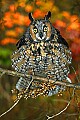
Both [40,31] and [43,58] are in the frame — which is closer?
[40,31]

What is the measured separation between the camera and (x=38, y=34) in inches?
182

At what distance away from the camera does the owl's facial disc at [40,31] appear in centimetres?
461

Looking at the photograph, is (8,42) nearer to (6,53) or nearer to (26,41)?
(6,53)

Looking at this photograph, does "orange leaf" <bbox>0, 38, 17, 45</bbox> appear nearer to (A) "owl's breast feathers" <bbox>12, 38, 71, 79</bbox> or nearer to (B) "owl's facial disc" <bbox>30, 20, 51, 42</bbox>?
(A) "owl's breast feathers" <bbox>12, 38, 71, 79</bbox>

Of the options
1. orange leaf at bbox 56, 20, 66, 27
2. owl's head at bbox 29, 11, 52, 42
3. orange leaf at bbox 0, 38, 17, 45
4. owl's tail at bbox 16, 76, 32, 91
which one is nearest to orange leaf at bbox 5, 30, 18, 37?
orange leaf at bbox 0, 38, 17, 45

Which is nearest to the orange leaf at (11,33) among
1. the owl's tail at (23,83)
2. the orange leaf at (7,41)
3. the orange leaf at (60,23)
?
the orange leaf at (7,41)

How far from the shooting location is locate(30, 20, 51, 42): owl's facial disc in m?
4.61

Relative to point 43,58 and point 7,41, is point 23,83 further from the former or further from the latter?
point 7,41

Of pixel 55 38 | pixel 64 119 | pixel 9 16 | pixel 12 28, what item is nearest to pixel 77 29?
pixel 9 16

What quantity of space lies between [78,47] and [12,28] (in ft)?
6.59

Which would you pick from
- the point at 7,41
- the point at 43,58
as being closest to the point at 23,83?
the point at 43,58

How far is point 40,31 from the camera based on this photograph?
4.59m

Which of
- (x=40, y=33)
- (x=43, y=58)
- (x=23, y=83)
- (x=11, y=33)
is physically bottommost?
(x=23, y=83)

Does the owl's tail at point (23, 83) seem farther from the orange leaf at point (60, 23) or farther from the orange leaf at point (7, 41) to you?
the orange leaf at point (7, 41)
